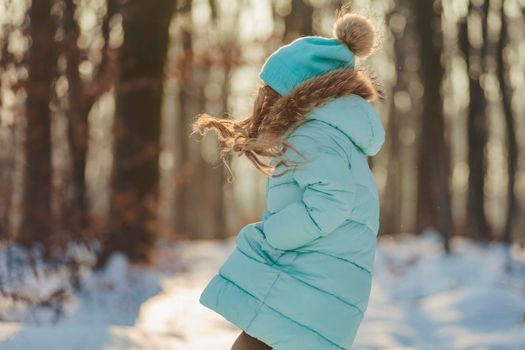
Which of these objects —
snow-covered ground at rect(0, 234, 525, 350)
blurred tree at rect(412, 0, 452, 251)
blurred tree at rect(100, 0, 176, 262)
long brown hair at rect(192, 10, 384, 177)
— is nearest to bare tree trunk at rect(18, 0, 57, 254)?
snow-covered ground at rect(0, 234, 525, 350)

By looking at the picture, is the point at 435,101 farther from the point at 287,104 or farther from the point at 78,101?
the point at 287,104

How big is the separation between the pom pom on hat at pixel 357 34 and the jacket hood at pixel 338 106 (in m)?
0.16

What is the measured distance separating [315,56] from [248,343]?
1.34 metres

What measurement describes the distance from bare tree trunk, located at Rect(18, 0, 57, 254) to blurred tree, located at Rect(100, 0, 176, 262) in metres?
1.45

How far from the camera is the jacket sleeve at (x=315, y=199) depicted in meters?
3.41

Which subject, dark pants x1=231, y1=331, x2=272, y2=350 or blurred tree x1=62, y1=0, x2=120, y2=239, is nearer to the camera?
dark pants x1=231, y1=331, x2=272, y2=350

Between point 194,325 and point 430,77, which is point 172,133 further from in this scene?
point 194,325

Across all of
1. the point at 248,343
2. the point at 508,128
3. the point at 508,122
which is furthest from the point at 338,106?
the point at 508,128

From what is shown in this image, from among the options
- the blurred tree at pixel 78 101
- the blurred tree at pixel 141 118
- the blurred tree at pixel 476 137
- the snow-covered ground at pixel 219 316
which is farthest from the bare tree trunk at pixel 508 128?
the blurred tree at pixel 78 101

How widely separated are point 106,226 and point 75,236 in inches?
20.9

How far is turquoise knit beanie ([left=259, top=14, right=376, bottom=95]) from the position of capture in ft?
12.0

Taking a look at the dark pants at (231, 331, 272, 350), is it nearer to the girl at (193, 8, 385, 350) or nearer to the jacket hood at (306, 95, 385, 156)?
the girl at (193, 8, 385, 350)

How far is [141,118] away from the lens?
10.6 metres

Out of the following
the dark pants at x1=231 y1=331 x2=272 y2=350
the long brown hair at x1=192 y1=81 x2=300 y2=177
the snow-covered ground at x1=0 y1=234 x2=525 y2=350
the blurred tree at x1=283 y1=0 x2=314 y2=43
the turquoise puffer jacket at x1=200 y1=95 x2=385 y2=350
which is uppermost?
the blurred tree at x1=283 y1=0 x2=314 y2=43
